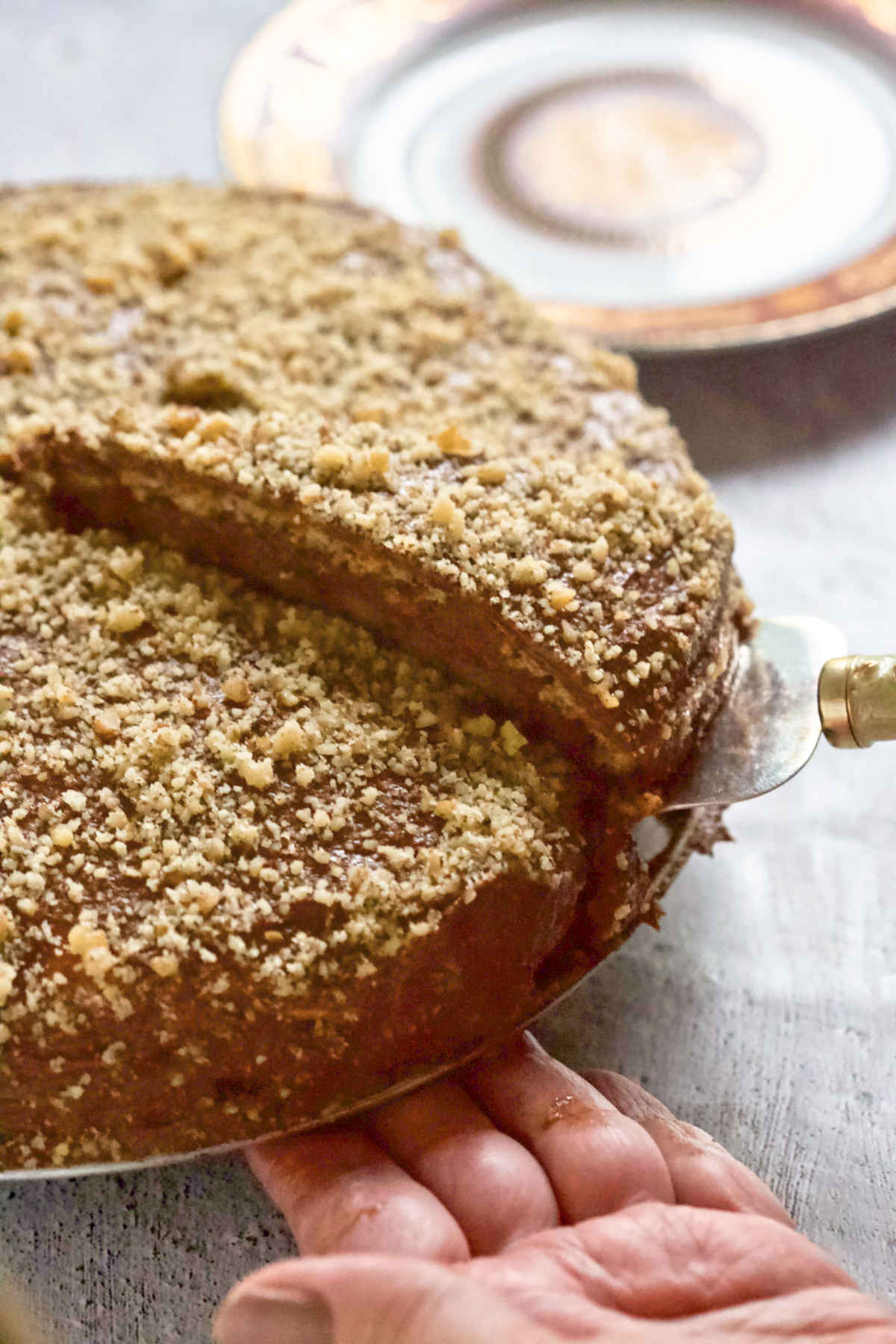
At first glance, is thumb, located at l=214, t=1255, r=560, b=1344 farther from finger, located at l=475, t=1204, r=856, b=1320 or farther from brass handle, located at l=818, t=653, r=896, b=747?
brass handle, located at l=818, t=653, r=896, b=747

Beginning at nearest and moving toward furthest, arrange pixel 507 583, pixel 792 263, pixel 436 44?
pixel 507 583
pixel 792 263
pixel 436 44

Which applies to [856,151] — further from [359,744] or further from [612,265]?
[359,744]

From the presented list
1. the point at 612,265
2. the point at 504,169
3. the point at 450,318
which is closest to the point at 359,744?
the point at 450,318

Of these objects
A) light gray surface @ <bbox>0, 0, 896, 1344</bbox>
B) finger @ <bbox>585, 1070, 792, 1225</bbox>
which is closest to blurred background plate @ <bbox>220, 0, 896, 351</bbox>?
light gray surface @ <bbox>0, 0, 896, 1344</bbox>

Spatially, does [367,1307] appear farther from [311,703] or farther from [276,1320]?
[311,703]

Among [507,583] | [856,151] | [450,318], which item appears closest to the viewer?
[507,583]

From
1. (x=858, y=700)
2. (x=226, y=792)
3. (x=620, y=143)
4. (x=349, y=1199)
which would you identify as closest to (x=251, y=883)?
(x=226, y=792)
